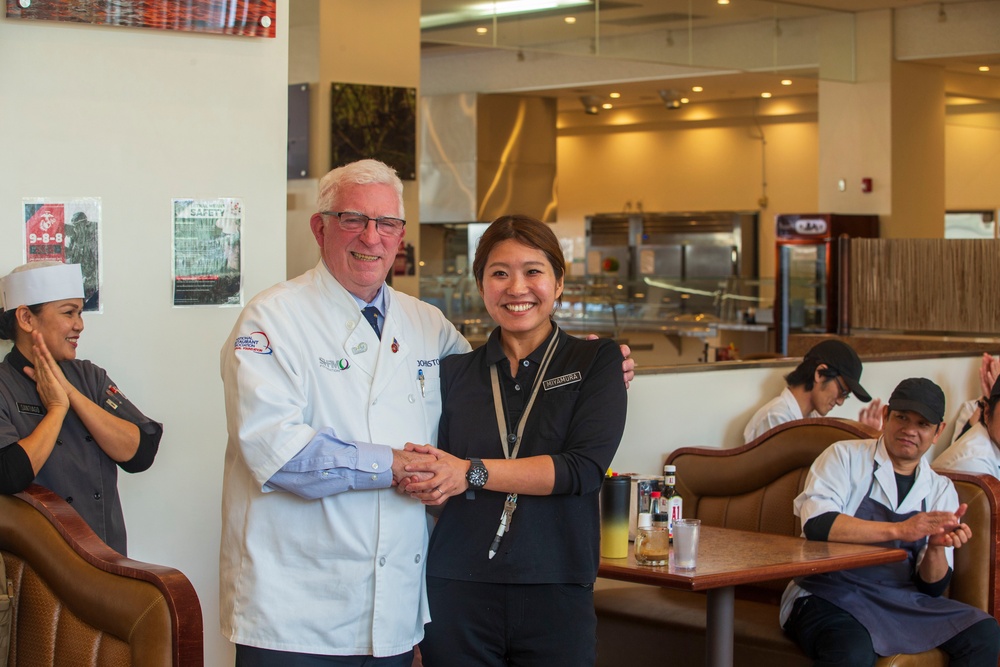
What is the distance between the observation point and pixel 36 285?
3000 millimetres

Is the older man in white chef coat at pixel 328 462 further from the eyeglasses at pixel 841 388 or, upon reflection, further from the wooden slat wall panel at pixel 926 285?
the wooden slat wall panel at pixel 926 285

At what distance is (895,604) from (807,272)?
6.11 m

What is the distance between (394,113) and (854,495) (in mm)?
4195

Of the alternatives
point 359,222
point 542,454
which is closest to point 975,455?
point 542,454

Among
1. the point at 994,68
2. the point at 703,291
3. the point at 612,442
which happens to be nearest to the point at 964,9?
the point at 994,68

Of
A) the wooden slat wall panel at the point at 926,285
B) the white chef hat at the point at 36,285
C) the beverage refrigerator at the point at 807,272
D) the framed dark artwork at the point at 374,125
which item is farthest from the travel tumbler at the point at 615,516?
the beverage refrigerator at the point at 807,272

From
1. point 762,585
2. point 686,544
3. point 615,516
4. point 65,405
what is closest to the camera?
point 65,405

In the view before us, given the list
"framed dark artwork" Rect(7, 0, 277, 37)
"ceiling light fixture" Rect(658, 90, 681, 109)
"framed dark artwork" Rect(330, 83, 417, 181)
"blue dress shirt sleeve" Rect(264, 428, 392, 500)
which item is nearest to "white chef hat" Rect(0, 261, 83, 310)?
"framed dark artwork" Rect(7, 0, 277, 37)

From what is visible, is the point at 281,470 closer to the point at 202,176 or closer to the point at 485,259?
the point at 485,259

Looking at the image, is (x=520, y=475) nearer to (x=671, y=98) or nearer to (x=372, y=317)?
(x=372, y=317)

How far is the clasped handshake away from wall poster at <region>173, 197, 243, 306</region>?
1489mm

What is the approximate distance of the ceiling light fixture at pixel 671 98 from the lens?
39.2ft

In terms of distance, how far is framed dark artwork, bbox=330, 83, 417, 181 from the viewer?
6.80 metres

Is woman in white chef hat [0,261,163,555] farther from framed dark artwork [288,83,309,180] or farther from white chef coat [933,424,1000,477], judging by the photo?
framed dark artwork [288,83,309,180]
